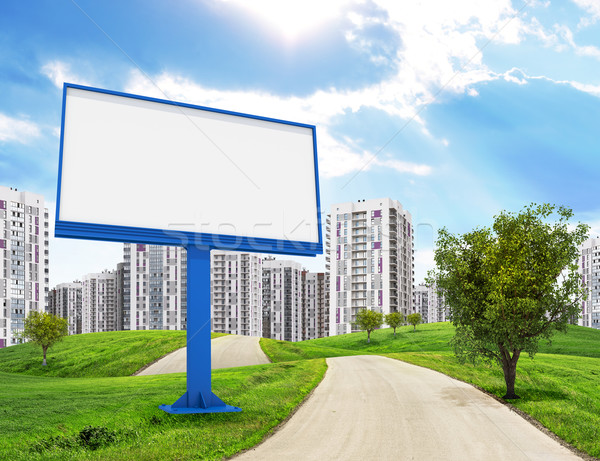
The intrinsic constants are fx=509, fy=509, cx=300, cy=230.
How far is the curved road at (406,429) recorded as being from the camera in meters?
13.4

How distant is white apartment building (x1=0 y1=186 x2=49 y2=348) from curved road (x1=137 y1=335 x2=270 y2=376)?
61.4 meters

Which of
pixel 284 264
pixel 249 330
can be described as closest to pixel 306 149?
pixel 249 330

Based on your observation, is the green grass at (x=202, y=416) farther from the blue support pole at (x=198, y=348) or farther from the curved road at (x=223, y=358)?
the curved road at (x=223, y=358)

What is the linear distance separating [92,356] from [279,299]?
113 m

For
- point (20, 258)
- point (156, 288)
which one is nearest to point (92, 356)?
point (20, 258)

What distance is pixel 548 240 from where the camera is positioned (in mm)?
22969

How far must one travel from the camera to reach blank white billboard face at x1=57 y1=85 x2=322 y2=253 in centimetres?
1612

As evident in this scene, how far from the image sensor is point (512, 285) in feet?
73.0

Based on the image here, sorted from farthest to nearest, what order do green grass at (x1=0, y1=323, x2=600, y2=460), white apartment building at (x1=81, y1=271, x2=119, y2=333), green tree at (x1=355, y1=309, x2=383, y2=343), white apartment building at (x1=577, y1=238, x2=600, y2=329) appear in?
1. white apartment building at (x1=81, y1=271, x2=119, y2=333)
2. white apartment building at (x1=577, y1=238, x2=600, y2=329)
3. green tree at (x1=355, y1=309, x2=383, y2=343)
4. green grass at (x1=0, y1=323, x2=600, y2=460)

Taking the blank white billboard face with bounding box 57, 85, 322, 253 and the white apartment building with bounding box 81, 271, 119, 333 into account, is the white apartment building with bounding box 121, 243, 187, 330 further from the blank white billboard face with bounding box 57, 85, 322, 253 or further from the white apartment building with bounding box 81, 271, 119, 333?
the blank white billboard face with bounding box 57, 85, 322, 253

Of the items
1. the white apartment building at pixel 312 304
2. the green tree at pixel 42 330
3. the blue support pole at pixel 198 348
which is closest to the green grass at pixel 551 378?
the blue support pole at pixel 198 348

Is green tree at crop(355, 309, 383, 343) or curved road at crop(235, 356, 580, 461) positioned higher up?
curved road at crop(235, 356, 580, 461)

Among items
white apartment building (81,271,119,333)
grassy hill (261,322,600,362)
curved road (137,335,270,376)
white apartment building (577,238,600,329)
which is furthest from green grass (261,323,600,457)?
white apartment building (81,271,119,333)

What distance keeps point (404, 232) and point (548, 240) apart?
11006 centimetres
